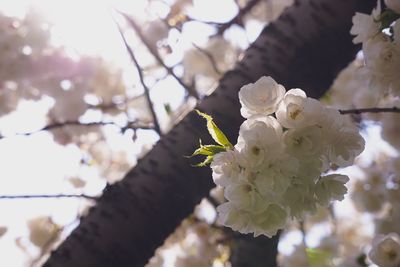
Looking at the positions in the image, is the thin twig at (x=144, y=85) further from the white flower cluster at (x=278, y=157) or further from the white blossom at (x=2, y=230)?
the white blossom at (x=2, y=230)

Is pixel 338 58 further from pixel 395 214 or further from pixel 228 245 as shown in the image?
pixel 228 245

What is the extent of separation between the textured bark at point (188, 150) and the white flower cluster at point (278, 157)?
534 millimetres

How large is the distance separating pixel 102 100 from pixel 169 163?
1.65 m

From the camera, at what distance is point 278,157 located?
809 millimetres

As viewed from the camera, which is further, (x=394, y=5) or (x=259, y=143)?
(x=394, y=5)

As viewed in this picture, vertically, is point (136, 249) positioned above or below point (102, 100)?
above

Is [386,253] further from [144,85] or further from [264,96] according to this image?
[144,85]

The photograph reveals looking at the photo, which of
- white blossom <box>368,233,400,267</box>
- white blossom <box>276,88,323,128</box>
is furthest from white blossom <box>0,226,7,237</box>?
white blossom <box>276,88,323,128</box>

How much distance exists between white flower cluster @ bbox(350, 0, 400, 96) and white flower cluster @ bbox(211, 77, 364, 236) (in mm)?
227

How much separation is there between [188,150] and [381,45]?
1.90ft

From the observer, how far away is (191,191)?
4.61 ft

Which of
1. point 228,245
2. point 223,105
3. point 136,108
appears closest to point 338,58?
point 223,105

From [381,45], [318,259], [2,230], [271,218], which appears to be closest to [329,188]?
[271,218]

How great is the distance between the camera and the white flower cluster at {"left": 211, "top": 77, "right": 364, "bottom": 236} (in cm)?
80
